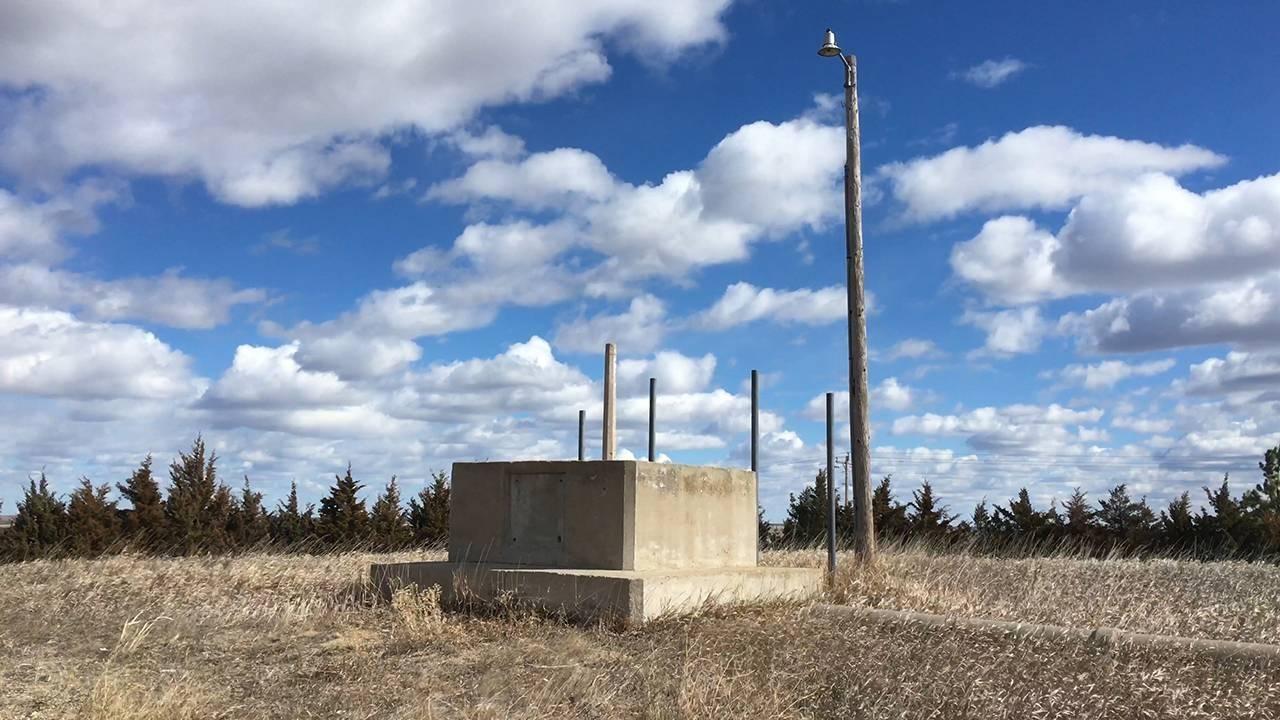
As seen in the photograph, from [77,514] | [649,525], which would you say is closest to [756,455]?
[649,525]

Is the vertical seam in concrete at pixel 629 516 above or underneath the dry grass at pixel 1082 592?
above

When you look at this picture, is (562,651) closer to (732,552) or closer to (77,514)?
(732,552)

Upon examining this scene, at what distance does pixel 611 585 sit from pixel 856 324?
5.98 metres

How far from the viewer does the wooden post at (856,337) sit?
42.9ft

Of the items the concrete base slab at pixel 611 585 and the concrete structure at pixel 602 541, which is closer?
the concrete base slab at pixel 611 585

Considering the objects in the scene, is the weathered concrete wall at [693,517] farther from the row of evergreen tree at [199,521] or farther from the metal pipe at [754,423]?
the row of evergreen tree at [199,521]

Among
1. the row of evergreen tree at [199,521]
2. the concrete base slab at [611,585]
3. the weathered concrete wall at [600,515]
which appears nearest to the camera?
the concrete base slab at [611,585]

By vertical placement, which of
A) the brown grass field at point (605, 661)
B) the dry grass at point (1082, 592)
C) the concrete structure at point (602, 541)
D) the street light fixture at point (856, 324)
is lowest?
the brown grass field at point (605, 661)

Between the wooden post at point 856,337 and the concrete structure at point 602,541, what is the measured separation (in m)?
2.29

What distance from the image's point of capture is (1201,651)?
7.61m

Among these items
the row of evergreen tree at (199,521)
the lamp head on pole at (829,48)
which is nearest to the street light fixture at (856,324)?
the lamp head on pole at (829,48)

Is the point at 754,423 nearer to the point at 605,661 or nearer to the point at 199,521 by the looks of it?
the point at 605,661

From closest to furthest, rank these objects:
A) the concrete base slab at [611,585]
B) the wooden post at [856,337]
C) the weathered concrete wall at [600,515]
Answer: the concrete base slab at [611,585] < the weathered concrete wall at [600,515] < the wooden post at [856,337]

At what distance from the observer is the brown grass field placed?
6.43 meters
